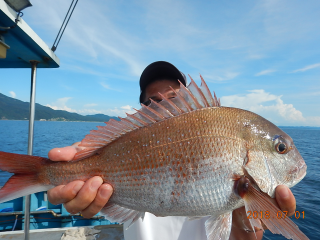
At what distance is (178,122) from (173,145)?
230 millimetres

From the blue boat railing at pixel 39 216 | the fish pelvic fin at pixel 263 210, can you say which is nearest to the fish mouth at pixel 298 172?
the fish pelvic fin at pixel 263 210

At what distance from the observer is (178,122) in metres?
1.78

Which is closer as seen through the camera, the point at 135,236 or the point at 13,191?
the point at 13,191

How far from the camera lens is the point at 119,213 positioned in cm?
185

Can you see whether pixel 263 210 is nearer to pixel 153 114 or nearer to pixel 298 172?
pixel 298 172

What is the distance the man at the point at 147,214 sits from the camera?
1724 mm

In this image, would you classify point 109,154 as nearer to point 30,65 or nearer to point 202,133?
point 202,133

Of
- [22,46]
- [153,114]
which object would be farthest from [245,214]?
[22,46]

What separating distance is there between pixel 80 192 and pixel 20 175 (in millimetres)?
559

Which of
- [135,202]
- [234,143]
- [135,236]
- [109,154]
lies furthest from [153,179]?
[135,236]

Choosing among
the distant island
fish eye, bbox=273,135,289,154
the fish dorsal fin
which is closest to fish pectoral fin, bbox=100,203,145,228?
the fish dorsal fin

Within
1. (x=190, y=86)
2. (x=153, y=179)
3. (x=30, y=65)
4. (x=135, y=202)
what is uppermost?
(x=30, y=65)

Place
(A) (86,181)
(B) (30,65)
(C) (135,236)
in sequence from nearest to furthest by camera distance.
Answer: (A) (86,181), (C) (135,236), (B) (30,65)

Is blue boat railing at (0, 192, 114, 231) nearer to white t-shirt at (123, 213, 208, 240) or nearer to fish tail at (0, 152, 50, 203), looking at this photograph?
white t-shirt at (123, 213, 208, 240)
